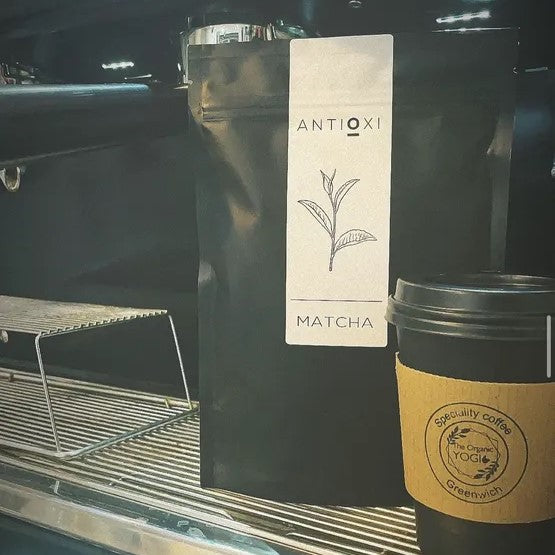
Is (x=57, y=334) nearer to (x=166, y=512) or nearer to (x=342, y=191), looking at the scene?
(x=166, y=512)

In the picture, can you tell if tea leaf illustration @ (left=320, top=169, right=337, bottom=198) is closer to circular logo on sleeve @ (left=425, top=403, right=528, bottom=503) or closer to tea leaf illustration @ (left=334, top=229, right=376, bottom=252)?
tea leaf illustration @ (left=334, top=229, right=376, bottom=252)

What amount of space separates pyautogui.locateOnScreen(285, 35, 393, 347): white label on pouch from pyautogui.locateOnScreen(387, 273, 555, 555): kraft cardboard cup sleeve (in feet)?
0.29

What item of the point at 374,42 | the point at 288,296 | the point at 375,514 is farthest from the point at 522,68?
the point at 375,514

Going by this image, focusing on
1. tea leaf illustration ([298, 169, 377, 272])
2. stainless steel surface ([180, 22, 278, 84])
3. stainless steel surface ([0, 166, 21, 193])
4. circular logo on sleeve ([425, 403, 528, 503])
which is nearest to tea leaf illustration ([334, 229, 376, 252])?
tea leaf illustration ([298, 169, 377, 272])

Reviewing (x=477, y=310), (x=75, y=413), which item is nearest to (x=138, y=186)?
(x=75, y=413)

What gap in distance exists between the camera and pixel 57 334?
0.81m

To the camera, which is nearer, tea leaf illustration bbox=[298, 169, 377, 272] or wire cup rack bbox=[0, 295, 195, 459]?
tea leaf illustration bbox=[298, 169, 377, 272]

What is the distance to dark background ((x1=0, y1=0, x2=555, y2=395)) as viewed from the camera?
75cm

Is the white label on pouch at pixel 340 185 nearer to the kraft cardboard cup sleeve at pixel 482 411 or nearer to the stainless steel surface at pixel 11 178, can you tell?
the kraft cardboard cup sleeve at pixel 482 411

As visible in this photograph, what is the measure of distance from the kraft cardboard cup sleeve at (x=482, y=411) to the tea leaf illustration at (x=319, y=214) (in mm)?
112

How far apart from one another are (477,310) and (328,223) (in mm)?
170

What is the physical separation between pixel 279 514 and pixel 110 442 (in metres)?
0.26

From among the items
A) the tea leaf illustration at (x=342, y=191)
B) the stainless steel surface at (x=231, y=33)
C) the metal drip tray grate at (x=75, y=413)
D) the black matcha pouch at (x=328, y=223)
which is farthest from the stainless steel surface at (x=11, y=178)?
the tea leaf illustration at (x=342, y=191)

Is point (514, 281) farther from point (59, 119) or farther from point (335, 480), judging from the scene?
point (59, 119)
